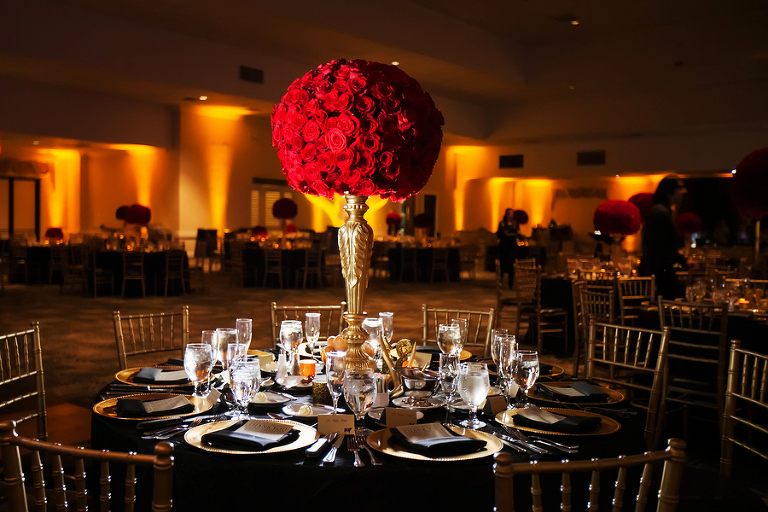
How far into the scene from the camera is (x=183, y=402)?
7.13 feet

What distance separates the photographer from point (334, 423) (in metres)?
1.94

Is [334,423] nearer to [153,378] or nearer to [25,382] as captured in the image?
[153,378]

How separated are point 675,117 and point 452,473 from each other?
15.2 meters

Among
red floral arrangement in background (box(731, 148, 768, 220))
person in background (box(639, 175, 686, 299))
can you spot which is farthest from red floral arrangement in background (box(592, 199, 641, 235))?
red floral arrangement in background (box(731, 148, 768, 220))

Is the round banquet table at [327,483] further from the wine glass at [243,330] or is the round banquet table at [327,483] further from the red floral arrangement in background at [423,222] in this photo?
the red floral arrangement in background at [423,222]

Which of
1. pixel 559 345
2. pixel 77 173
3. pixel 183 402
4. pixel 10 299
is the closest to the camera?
pixel 183 402

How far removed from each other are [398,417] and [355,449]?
236 millimetres

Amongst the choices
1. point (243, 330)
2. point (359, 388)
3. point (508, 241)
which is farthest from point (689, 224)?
point (359, 388)

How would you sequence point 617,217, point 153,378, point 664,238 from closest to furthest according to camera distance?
point 153,378 < point 664,238 < point 617,217

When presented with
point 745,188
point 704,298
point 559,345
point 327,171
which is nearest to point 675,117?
point 559,345

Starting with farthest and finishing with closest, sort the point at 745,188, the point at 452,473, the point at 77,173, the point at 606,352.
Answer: the point at 77,173 → the point at 745,188 → the point at 606,352 → the point at 452,473

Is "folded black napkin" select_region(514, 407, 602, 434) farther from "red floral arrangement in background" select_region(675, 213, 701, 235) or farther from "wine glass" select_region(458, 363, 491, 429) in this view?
"red floral arrangement in background" select_region(675, 213, 701, 235)

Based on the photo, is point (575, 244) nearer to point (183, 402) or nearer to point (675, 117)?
point (675, 117)

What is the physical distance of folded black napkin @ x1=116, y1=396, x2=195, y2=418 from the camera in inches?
80.9
